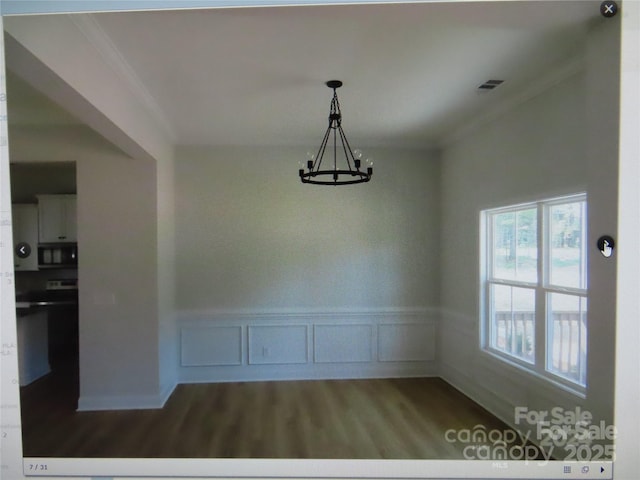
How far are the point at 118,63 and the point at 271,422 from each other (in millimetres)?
1851

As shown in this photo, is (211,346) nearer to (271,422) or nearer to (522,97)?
(271,422)

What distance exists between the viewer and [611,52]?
32.8 inches

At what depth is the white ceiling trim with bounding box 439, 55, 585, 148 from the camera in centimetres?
123

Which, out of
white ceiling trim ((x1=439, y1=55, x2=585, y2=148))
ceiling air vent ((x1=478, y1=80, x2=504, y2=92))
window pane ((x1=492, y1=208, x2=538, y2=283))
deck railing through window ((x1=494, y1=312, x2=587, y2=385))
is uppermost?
ceiling air vent ((x1=478, y1=80, x2=504, y2=92))

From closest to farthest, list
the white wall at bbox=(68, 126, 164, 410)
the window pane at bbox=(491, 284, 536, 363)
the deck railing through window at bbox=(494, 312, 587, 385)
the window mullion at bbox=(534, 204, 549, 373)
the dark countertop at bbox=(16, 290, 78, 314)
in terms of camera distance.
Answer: the deck railing through window at bbox=(494, 312, 587, 385) < the window mullion at bbox=(534, 204, 549, 373) < the window pane at bbox=(491, 284, 536, 363) < the white wall at bbox=(68, 126, 164, 410) < the dark countertop at bbox=(16, 290, 78, 314)

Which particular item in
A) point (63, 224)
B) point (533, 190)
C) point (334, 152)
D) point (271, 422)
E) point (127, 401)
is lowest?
point (127, 401)

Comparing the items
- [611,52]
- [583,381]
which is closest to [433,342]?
[583,381]

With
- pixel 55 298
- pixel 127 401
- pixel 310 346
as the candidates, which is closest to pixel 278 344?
pixel 310 346

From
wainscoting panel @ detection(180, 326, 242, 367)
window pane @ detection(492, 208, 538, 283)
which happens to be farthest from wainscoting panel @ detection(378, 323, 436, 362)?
wainscoting panel @ detection(180, 326, 242, 367)

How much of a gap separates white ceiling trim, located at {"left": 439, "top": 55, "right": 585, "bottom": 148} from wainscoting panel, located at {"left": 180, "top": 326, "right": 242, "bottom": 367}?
1.87 metres

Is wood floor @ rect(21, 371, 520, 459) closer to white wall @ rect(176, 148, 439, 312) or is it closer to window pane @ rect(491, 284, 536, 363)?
window pane @ rect(491, 284, 536, 363)

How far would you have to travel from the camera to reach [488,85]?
1838mm

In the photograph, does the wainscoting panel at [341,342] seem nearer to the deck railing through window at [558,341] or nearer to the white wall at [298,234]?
the white wall at [298,234]

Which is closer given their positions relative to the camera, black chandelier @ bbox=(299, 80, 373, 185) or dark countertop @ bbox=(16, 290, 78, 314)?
black chandelier @ bbox=(299, 80, 373, 185)
